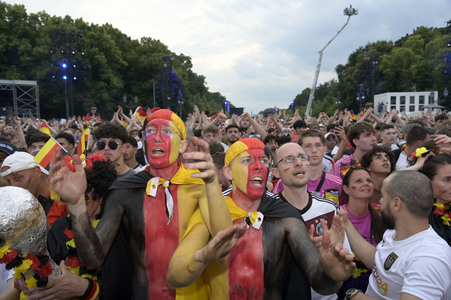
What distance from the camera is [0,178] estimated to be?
10.6 feet

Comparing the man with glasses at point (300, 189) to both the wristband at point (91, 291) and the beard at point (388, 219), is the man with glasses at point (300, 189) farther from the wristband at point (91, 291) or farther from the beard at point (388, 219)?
the wristband at point (91, 291)

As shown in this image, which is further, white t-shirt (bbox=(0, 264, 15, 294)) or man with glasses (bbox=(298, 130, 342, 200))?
man with glasses (bbox=(298, 130, 342, 200))

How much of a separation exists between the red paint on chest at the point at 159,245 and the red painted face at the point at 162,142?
0.28m

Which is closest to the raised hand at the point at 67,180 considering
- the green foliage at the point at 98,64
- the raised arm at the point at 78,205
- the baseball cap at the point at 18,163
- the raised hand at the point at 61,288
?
the raised arm at the point at 78,205

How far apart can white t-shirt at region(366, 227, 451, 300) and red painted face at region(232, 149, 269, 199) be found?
994mm

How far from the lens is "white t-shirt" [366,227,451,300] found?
2170 millimetres

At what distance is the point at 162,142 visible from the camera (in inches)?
112

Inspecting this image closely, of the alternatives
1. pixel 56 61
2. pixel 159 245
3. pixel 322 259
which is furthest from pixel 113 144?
pixel 56 61

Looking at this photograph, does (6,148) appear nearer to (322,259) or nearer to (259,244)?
(259,244)

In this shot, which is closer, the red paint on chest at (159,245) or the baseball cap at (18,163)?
the red paint on chest at (159,245)

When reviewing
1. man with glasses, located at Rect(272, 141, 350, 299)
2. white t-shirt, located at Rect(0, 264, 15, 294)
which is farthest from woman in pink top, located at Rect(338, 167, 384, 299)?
white t-shirt, located at Rect(0, 264, 15, 294)

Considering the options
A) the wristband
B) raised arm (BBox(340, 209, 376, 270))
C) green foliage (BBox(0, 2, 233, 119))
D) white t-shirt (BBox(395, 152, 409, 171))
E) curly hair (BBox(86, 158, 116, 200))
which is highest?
green foliage (BBox(0, 2, 233, 119))

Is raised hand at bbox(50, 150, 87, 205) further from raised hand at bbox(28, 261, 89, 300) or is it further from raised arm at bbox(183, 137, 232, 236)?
raised arm at bbox(183, 137, 232, 236)

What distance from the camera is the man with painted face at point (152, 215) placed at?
2605 millimetres
